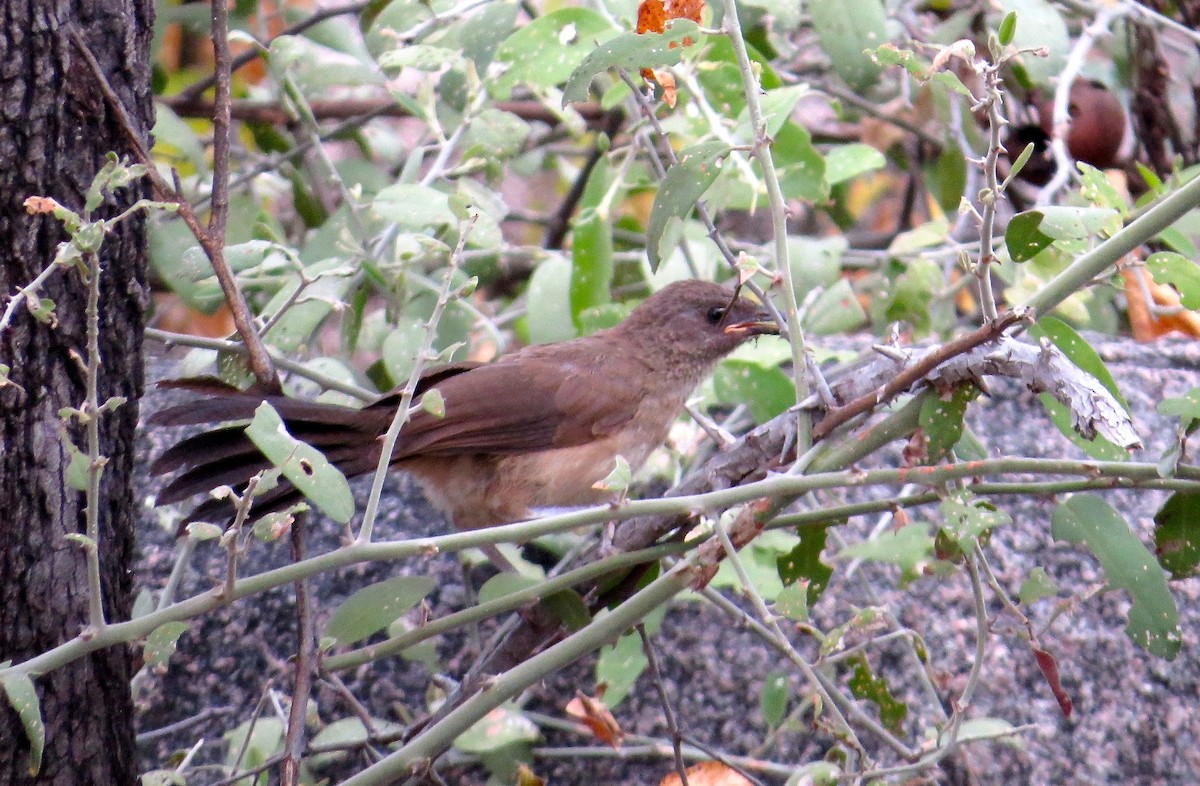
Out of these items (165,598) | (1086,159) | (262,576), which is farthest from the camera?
(1086,159)

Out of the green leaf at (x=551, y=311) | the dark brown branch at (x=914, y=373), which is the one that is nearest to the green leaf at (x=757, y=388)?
the green leaf at (x=551, y=311)

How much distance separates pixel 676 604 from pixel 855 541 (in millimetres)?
546

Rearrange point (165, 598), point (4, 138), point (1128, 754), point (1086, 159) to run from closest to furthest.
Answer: point (4, 138)
point (165, 598)
point (1128, 754)
point (1086, 159)

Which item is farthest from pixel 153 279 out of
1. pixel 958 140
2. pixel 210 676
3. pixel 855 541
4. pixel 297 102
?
pixel 958 140

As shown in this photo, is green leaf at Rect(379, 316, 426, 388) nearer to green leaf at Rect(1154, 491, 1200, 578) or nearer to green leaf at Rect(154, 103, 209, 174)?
green leaf at Rect(154, 103, 209, 174)

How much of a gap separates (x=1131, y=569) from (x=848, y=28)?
5.75ft

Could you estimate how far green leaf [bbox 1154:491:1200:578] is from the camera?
2.27 metres

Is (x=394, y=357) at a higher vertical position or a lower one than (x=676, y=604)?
higher

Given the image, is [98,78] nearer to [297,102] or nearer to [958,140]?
[297,102]

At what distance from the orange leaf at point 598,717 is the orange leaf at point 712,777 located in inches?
6.7

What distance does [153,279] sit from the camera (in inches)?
170

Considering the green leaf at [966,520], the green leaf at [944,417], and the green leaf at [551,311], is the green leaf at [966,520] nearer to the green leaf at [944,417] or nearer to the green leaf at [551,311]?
the green leaf at [944,417]

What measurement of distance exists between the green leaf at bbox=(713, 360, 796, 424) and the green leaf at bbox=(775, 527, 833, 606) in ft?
2.43

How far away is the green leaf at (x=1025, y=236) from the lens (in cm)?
201
